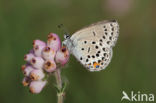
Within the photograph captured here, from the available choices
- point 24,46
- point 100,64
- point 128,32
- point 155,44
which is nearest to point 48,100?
point 24,46

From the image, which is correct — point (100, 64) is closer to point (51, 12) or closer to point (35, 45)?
point (35, 45)

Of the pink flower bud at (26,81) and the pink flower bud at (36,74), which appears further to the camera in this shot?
the pink flower bud at (26,81)

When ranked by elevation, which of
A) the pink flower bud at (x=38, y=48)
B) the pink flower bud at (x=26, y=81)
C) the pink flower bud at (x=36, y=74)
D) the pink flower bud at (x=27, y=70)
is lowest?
the pink flower bud at (x=26, y=81)

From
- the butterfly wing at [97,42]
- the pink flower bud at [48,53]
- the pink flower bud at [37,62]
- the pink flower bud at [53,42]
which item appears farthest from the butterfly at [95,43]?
the pink flower bud at [37,62]

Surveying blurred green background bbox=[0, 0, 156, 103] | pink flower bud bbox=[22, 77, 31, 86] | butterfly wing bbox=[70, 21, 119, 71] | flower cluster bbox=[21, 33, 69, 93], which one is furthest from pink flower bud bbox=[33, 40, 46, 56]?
blurred green background bbox=[0, 0, 156, 103]

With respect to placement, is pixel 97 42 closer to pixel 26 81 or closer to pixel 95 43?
pixel 95 43

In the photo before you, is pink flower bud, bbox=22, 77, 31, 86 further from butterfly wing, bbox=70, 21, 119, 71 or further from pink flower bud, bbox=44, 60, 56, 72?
butterfly wing, bbox=70, 21, 119, 71

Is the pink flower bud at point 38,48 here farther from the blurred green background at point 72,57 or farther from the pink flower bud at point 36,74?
the blurred green background at point 72,57
